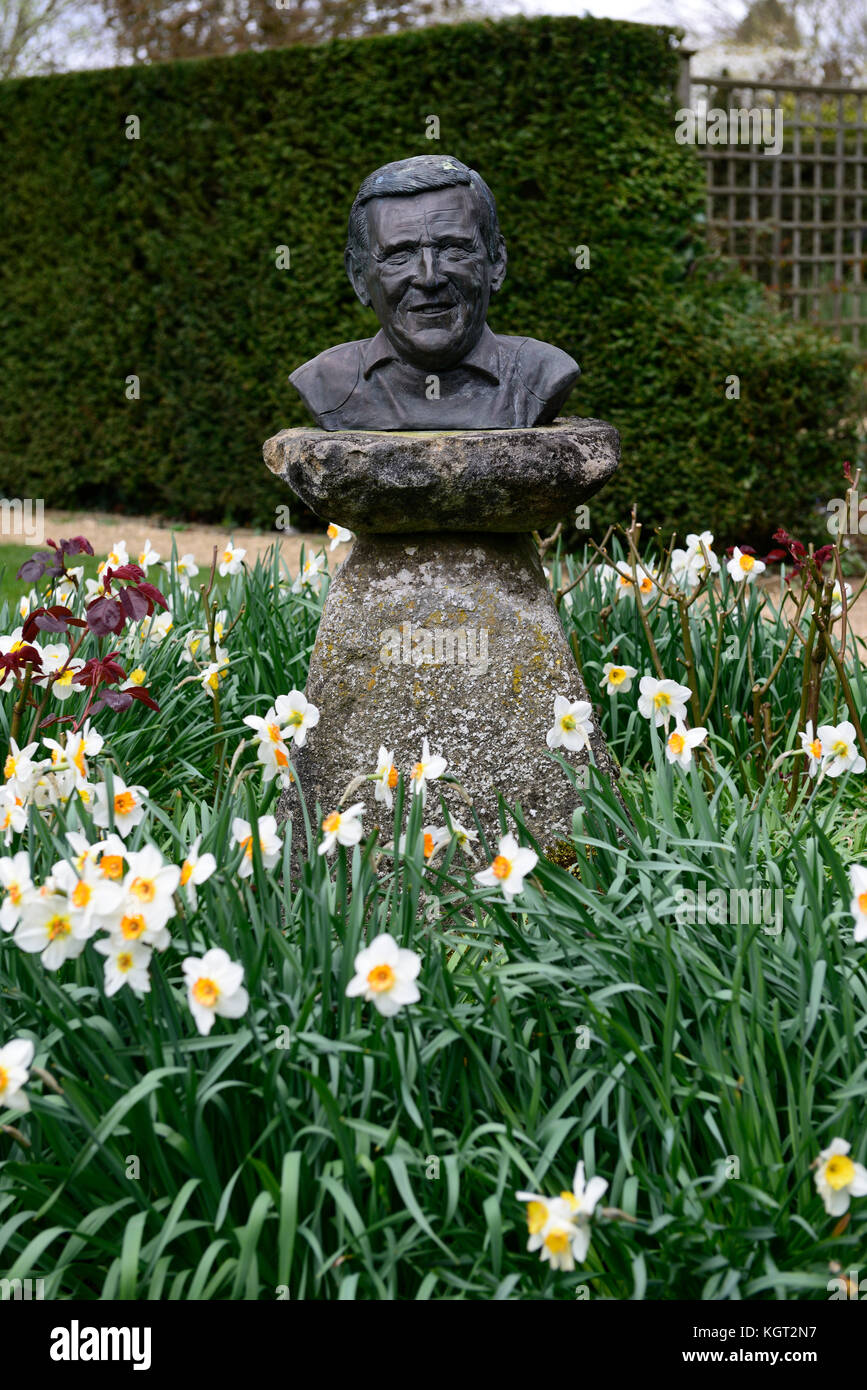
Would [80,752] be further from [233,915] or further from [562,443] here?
[562,443]

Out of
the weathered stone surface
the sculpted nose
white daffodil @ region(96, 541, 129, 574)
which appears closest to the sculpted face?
the sculpted nose

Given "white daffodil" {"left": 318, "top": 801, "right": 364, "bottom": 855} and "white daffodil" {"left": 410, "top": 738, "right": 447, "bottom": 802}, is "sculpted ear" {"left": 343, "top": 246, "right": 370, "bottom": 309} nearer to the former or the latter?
"white daffodil" {"left": 410, "top": 738, "right": 447, "bottom": 802}

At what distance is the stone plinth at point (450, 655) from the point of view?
2.75 meters

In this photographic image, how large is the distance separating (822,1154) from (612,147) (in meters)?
6.15

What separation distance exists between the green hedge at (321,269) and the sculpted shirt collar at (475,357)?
397 cm

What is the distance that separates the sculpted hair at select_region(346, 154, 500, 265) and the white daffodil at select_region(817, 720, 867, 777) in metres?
1.34

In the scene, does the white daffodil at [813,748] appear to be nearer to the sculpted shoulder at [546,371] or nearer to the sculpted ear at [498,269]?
the sculpted shoulder at [546,371]

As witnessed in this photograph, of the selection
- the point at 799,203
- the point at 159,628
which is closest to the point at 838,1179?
the point at 159,628

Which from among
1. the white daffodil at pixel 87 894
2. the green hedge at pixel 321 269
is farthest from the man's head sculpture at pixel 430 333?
the green hedge at pixel 321 269

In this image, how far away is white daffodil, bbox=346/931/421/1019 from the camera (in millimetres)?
1654

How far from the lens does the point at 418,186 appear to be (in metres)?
2.78

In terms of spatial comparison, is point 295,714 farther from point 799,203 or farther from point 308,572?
point 799,203

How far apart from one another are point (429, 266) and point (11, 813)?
1.48m
